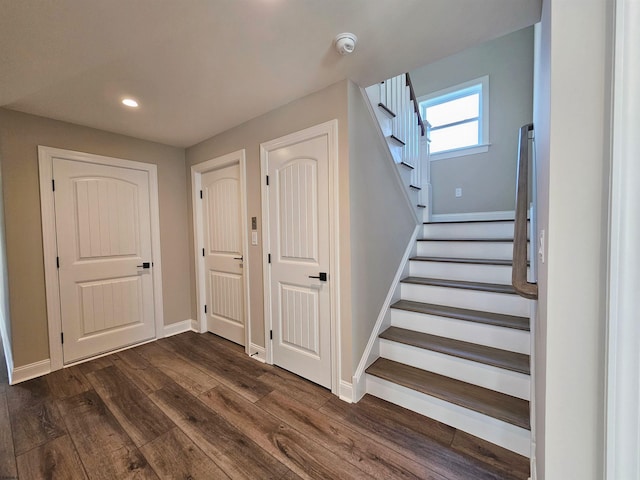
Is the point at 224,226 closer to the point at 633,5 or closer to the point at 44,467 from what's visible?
the point at 44,467

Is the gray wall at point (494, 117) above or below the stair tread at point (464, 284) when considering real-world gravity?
above

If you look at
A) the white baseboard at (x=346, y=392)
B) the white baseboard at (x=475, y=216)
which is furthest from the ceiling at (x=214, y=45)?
the white baseboard at (x=475, y=216)

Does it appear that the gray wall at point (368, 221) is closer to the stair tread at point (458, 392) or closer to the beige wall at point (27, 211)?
the stair tread at point (458, 392)

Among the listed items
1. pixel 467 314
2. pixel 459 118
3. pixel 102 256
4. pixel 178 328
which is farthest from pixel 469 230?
pixel 102 256

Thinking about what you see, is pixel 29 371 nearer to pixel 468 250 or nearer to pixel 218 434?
pixel 218 434

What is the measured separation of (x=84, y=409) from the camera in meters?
1.94

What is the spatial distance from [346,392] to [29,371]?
9.29 ft

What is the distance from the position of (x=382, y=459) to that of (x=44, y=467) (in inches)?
74.8

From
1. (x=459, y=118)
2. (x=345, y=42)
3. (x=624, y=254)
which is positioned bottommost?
(x=624, y=254)

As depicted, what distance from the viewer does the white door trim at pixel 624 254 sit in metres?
0.56

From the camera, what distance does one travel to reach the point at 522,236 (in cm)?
152

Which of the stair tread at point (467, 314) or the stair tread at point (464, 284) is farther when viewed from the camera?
the stair tread at point (464, 284)

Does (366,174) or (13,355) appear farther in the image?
(13,355)

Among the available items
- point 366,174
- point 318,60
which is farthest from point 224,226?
point 318,60
